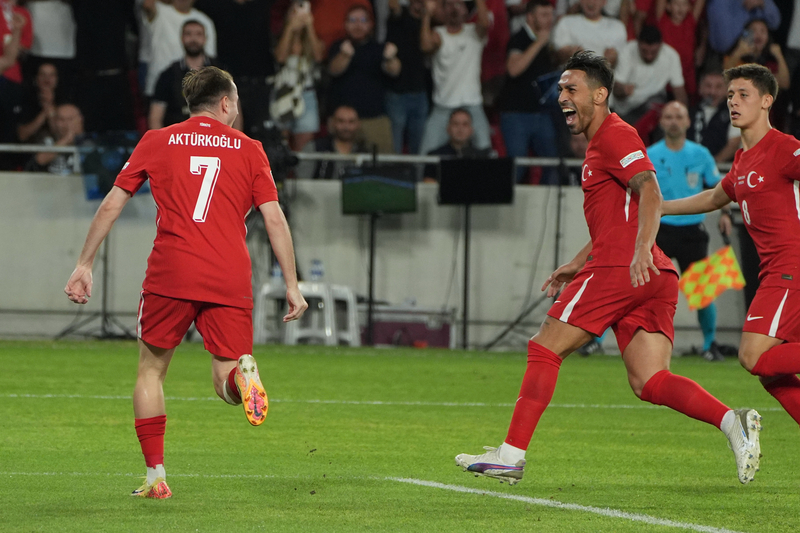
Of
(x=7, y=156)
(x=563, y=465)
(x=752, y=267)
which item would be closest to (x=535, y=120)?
(x=752, y=267)

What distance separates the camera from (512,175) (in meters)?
14.8

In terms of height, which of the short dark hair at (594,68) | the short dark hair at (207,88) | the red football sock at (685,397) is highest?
the short dark hair at (594,68)

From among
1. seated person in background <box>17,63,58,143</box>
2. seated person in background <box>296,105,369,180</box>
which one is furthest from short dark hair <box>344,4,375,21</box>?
seated person in background <box>17,63,58,143</box>

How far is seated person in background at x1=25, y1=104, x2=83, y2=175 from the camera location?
14993 mm

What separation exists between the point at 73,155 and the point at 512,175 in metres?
5.60

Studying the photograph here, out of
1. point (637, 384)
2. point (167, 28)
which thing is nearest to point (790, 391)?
point (637, 384)

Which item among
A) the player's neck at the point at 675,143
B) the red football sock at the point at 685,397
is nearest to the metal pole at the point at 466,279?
the player's neck at the point at 675,143

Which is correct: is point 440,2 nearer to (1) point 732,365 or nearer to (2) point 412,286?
(2) point 412,286

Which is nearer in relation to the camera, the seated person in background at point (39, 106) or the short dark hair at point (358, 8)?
the seated person in background at point (39, 106)

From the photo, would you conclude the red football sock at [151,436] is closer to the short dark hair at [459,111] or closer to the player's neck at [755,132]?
the player's neck at [755,132]

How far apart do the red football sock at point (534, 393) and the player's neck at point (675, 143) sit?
8072 mm

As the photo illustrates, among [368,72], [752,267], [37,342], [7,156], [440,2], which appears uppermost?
[440,2]

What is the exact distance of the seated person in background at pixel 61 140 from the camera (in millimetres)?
14993

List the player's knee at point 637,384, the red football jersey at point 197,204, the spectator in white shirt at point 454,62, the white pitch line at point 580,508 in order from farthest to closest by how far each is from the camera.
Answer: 1. the spectator in white shirt at point 454,62
2. the player's knee at point 637,384
3. the red football jersey at point 197,204
4. the white pitch line at point 580,508
